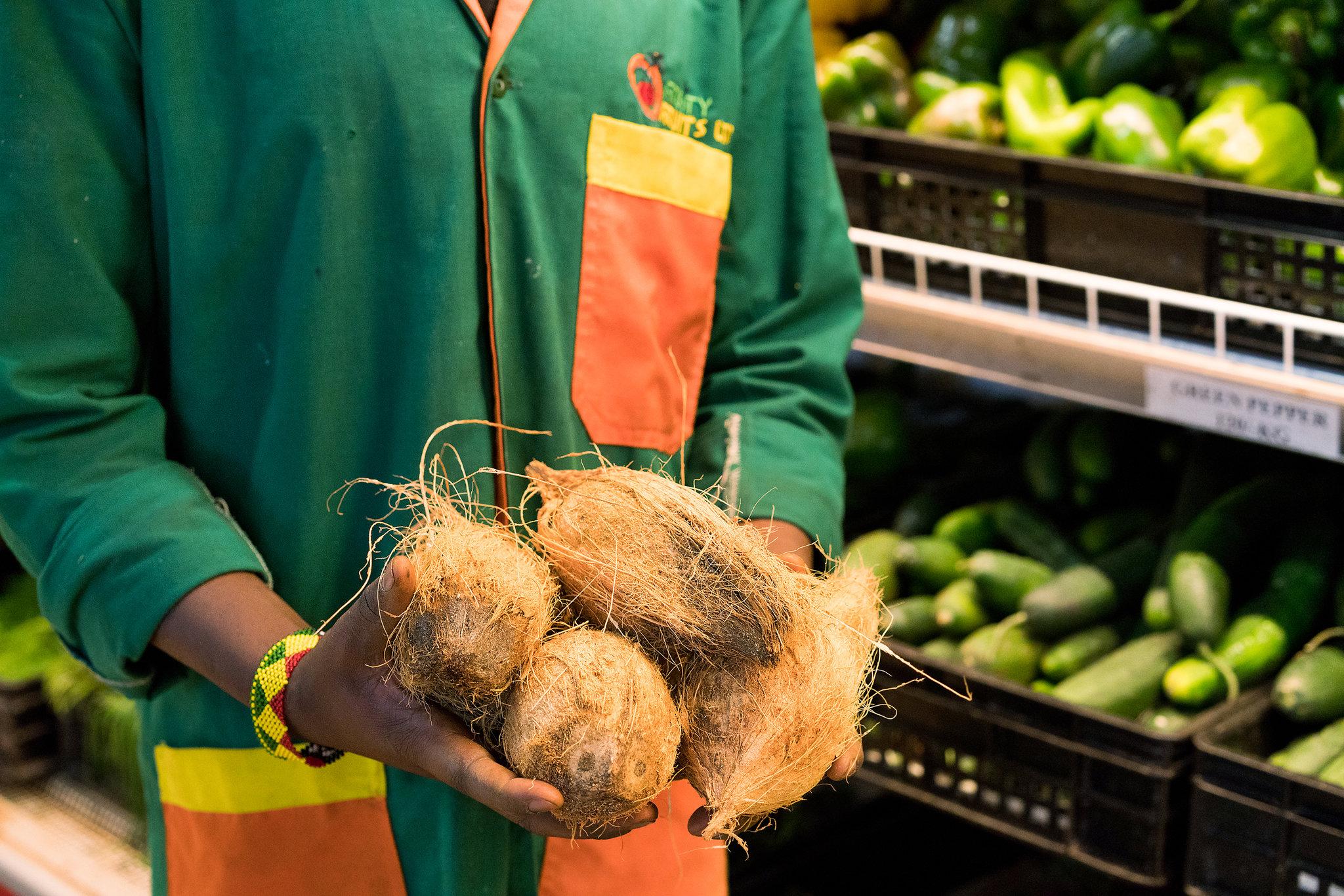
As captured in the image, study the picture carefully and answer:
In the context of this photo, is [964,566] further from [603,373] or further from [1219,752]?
[603,373]

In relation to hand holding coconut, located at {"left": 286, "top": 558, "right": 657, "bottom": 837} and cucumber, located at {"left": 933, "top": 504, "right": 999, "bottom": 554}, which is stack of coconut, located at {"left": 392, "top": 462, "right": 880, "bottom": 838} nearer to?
hand holding coconut, located at {"left": 286, "top": 558, "right": 657, "bottom": 837}

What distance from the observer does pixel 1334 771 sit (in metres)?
1.34

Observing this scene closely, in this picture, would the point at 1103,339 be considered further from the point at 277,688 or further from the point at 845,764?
the point at 277,688

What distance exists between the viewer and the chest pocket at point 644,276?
42.7 inches

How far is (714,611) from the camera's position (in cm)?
90

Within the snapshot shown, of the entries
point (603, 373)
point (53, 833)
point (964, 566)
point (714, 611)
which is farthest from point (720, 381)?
point (53, 833)

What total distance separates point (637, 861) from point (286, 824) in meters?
0.29

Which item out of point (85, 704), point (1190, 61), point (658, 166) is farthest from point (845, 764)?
point (85, 704)

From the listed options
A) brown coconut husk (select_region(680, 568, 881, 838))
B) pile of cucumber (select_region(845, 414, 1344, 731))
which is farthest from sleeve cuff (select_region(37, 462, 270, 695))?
pile of cucumber (select_region(845, 414, 1344, 731))

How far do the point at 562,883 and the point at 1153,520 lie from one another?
1049 millimetres

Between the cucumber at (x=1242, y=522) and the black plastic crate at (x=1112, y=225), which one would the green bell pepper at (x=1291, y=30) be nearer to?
the black plastic crate at (x=1112, y=225)

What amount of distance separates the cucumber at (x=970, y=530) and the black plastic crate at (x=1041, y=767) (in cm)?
28

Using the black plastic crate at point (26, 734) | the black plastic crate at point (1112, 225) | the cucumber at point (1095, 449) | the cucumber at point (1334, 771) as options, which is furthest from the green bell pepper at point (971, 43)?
the black plastic crate at point (26, 734)

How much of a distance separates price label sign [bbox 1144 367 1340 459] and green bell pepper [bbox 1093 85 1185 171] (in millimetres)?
270
